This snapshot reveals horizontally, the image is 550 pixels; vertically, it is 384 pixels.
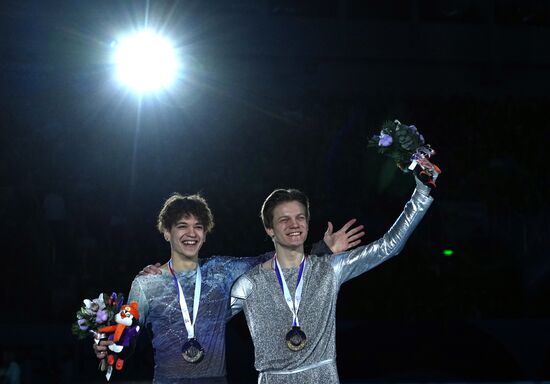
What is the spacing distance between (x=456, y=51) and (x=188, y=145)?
296 inches

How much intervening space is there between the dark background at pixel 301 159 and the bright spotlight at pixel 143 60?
43cm

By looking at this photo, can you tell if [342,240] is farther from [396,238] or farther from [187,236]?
[187,236]

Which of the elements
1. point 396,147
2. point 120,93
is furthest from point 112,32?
point 396,147

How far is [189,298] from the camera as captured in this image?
5469 mm

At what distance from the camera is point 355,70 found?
20.5m

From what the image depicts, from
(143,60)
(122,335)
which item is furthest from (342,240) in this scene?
(143,60)

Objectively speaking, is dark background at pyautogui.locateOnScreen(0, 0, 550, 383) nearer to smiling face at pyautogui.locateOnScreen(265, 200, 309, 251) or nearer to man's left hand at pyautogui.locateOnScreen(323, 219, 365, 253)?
man's left hand at pyautogui.locateOnScreen(323, 219, 365, 253)

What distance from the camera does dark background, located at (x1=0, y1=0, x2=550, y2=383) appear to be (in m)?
11.8

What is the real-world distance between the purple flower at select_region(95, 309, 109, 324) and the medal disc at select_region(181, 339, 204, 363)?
A: 483 mm

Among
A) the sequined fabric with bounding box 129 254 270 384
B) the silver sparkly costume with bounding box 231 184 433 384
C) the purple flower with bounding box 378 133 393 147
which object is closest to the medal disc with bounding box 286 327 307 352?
the silver sparkly costume with bounding box 231 184 433 384

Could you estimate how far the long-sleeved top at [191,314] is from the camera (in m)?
5.29

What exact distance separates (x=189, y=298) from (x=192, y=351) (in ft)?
1.12

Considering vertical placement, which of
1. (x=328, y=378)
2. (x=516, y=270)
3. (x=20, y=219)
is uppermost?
(x=20, y=219)

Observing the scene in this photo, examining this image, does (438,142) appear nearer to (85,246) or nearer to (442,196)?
(442,196)
